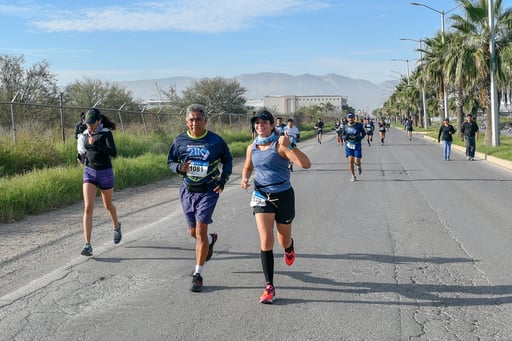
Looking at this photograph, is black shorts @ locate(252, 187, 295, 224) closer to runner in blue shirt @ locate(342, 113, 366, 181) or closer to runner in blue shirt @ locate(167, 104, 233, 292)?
runner in blue shirt @ locate(167, 104, 233, 292)

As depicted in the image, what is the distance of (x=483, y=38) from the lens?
27.8 metres

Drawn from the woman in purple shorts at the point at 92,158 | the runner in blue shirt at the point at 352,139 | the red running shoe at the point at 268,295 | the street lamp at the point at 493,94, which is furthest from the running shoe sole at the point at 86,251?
the street lamp at the point at 493,94

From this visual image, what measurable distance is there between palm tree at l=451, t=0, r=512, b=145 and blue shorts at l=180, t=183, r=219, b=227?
2519 centimetres

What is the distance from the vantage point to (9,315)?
466 centimetres

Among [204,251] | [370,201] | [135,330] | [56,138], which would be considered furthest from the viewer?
[56,138]

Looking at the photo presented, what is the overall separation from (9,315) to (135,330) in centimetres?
121

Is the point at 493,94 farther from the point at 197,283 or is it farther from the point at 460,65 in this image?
the point at 197,283

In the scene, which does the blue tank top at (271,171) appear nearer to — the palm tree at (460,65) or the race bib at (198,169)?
the race bib at (198,169)

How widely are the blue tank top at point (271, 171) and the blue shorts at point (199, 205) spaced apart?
0.55 m

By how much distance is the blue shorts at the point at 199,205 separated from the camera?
17.9ft

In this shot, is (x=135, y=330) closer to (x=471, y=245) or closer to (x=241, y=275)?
(x=241, y=275)

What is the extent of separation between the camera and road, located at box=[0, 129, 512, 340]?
14.4 ft

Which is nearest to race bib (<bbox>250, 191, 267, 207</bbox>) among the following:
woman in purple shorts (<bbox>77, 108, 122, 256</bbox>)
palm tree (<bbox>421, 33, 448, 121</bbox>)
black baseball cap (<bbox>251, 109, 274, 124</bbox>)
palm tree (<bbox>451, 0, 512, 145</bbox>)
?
black baseball cap (<bbox>251, 109, 274, 124</bbox>)

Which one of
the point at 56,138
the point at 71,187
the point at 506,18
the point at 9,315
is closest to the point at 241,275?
the point at 9,315
